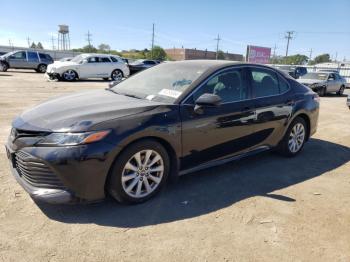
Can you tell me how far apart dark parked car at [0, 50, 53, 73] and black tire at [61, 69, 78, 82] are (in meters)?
8.53

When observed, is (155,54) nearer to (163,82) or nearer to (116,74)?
(116,74)

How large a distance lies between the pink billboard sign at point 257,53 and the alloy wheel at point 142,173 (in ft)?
150

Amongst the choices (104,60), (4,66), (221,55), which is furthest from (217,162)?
(221,55)

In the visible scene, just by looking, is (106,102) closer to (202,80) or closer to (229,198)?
(202,80)

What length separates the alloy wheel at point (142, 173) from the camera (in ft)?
11.3

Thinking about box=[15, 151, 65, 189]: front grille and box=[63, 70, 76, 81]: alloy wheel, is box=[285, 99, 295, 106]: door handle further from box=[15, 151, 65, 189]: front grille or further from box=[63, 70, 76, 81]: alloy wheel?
box=[63, 70, 76, 81]: alloy wheel

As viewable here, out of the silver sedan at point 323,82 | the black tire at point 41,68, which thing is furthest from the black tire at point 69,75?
the silver sedan at point 323,82

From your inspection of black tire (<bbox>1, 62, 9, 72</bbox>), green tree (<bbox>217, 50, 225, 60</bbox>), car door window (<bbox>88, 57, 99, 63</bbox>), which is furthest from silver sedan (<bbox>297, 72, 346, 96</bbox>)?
green tree (<bbox>217, 50, 225, 60</bbox>)

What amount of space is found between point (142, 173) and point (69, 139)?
87cm

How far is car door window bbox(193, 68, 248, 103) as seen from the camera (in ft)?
13.5

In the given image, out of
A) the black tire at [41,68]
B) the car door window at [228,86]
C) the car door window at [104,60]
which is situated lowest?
the black tire at [41,68]

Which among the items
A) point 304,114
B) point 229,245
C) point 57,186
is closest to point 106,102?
point 57,186

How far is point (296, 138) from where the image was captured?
5.51 m

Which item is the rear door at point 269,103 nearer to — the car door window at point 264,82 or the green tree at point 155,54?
the car door window at point 264,82
